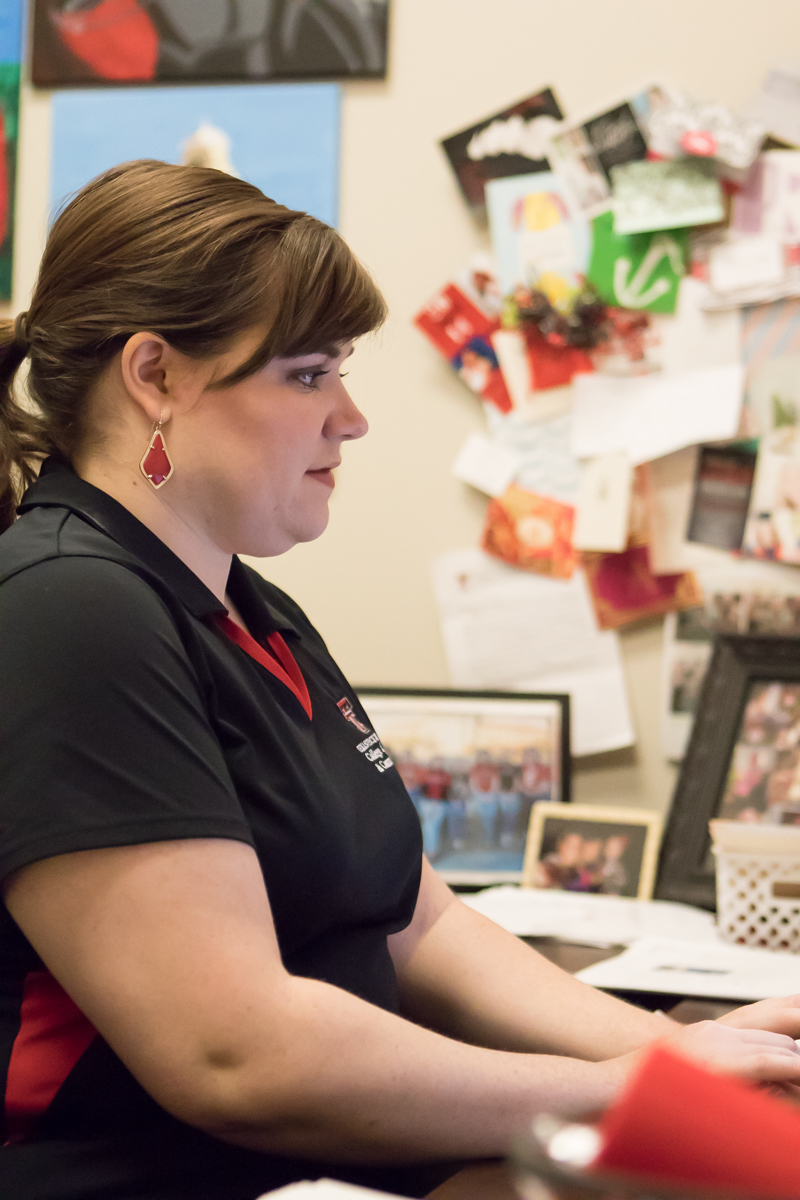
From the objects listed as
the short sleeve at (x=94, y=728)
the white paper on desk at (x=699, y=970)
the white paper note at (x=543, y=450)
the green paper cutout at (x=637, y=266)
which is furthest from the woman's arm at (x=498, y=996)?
the green paper cutout at (x=637, y=266)

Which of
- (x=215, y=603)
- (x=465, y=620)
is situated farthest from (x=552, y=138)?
(x=215, y=603)

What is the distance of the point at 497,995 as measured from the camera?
1020 millimetres

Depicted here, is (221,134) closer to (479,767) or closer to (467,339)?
(467,339)

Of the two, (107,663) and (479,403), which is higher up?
(479,403)

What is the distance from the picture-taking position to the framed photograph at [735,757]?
1.46m

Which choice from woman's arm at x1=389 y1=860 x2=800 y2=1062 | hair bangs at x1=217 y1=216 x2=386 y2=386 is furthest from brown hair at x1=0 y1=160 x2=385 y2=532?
woman's arm at x1=389 y1=860 x2=800 y2=1062

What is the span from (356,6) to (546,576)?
0.89 metres

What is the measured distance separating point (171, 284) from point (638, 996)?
82 cm

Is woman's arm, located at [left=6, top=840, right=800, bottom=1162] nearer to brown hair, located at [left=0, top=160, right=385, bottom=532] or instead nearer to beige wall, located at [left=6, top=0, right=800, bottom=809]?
brown hair, located at [left=0, top=160, right=385, bottom=532]

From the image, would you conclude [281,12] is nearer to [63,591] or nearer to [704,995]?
[63,591]

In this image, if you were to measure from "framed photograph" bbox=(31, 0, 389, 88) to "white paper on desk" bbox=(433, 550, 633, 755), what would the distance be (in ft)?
2.54

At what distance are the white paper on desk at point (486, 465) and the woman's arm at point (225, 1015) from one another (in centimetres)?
104

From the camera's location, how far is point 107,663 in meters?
0.71

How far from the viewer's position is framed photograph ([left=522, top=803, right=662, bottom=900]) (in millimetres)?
1511
